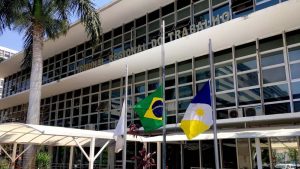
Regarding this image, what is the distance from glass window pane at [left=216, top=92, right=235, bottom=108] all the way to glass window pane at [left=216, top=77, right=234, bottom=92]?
0.88 ft

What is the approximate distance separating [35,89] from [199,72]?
752 cm

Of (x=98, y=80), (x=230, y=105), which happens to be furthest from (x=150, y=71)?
(x=230, y=105)

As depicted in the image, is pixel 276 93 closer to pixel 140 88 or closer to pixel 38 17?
pixel 140 88

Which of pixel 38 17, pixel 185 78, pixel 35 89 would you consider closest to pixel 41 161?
pixel 35 89

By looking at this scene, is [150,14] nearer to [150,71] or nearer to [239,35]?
[150,71]

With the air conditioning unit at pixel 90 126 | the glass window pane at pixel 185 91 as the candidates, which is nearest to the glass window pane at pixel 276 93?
the glass window pane at pixel 185 91

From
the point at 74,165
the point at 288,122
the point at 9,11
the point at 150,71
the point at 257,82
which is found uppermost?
the point at 9,11

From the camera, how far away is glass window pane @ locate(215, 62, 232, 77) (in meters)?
14.9

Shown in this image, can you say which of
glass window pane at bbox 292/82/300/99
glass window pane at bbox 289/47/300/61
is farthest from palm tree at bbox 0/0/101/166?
glass window pane at bbox 292/82/300/99

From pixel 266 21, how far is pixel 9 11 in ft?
37.8

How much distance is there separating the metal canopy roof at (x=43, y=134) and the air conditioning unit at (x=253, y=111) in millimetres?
4752

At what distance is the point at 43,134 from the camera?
40.8 feet

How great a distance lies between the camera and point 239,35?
13938mm

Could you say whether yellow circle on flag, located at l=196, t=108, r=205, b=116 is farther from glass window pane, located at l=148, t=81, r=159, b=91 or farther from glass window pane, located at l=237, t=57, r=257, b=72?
glass window pane, located at l=148, t=81, r=159, b=91
